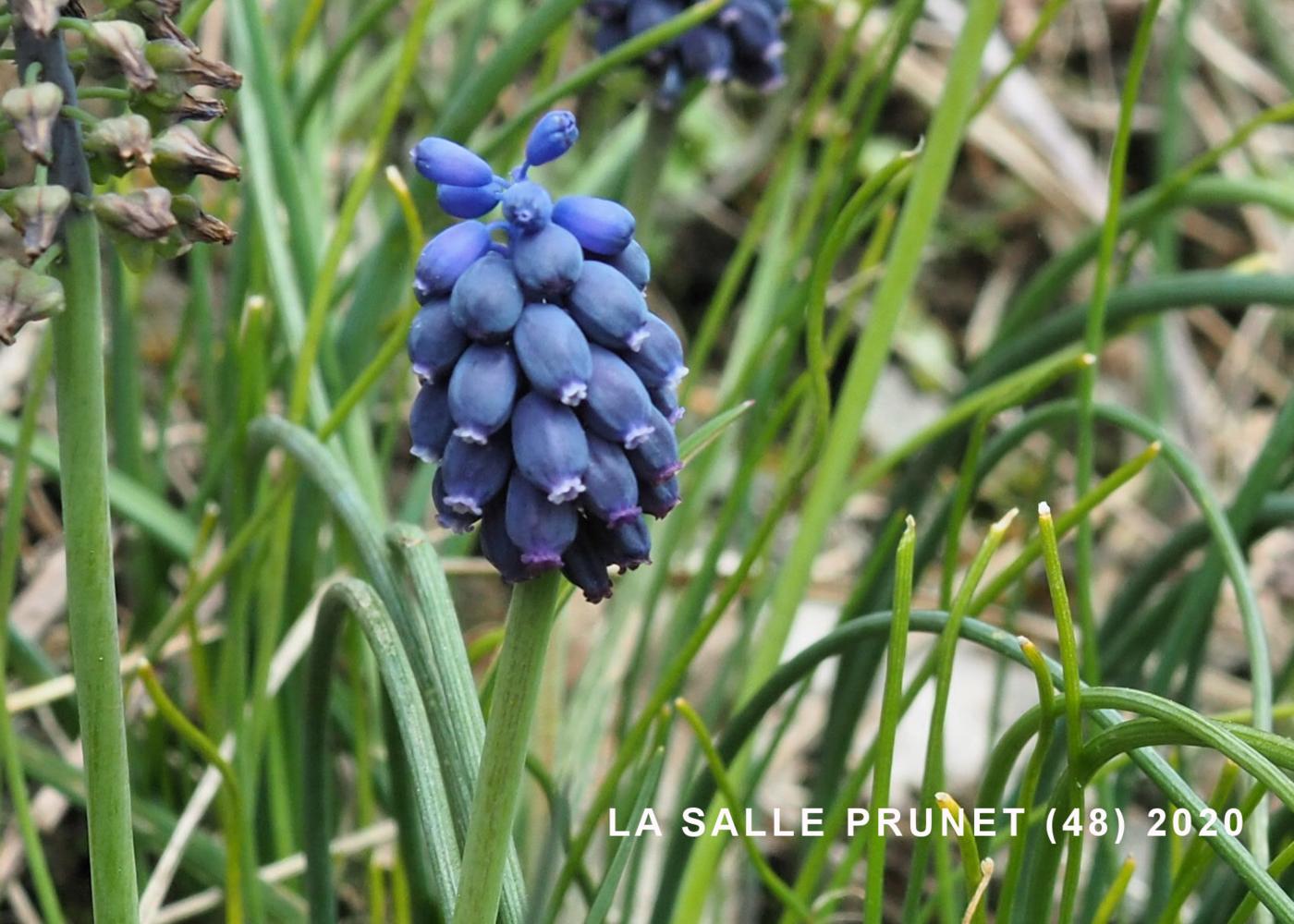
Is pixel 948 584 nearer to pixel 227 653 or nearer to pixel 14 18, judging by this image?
pixel 227 653

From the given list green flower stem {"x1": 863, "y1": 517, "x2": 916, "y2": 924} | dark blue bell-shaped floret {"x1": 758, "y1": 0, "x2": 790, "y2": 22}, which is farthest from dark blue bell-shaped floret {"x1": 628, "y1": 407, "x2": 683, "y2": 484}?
dark blue bell-shaped floret {"x1": 758, "y1": 0, "x2": 790, "y2": 22}

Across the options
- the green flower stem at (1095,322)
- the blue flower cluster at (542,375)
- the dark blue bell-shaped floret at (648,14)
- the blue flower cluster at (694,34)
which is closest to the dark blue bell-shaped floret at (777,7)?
the blue flower cluster at (694,34)

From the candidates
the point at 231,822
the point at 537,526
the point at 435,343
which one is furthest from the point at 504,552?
the point at 231,822

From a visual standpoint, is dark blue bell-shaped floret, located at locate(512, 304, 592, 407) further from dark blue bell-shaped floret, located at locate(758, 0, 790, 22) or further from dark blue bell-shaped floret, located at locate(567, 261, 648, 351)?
dark blue bell-shaped floret, located at locate(758, 0, 790, 22)

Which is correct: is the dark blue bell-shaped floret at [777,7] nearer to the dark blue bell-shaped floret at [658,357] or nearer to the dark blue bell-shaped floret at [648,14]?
the dark blue bell-shaped floret at [648,14]

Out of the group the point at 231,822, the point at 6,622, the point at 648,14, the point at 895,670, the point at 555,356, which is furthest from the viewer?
the point at 648,14

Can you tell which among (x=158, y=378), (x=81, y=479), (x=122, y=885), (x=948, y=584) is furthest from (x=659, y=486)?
(x=158, y=378)

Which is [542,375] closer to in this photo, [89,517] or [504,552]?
[504,552]
